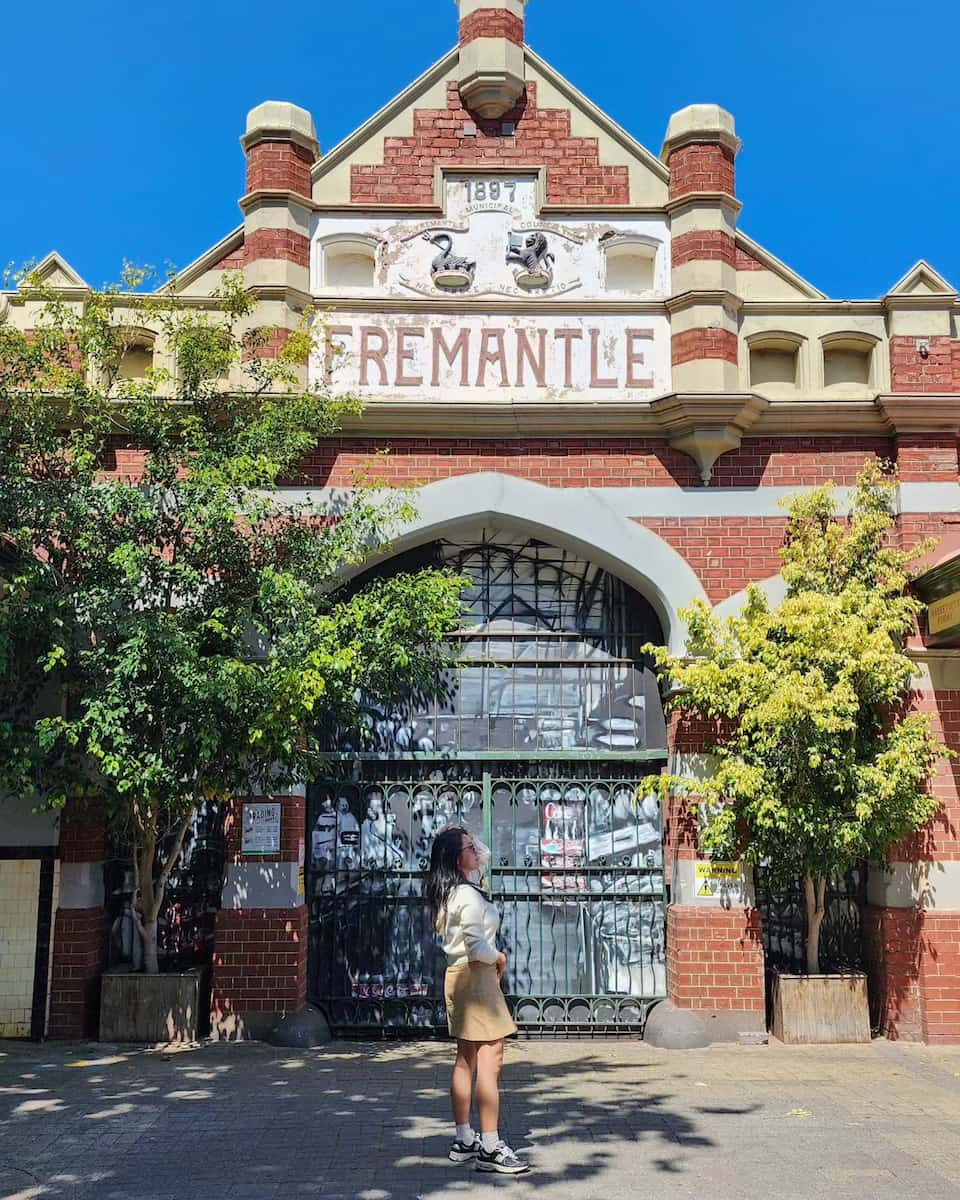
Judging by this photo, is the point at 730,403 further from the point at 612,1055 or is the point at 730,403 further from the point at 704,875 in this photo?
the point at 612,1055

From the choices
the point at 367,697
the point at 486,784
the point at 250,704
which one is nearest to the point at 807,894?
the point at 486,784

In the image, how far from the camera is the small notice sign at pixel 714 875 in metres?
9.91

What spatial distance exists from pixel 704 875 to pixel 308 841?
3472 mm

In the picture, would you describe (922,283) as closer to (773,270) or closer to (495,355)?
(773,270)

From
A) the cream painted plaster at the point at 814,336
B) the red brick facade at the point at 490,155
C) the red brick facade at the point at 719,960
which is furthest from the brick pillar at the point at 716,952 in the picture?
the red brick facade at the point at 490,155

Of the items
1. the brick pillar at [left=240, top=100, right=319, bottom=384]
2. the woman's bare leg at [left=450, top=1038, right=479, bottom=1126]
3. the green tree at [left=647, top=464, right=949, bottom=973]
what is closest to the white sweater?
the woman's bare leg at [left=450, top=1038, right=479, bottom=1126]

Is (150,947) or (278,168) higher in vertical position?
(278,168)

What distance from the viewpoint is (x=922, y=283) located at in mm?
10820

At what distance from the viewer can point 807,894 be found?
9852 millimetres

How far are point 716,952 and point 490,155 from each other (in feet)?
24.9

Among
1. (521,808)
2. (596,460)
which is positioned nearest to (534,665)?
(521,808)

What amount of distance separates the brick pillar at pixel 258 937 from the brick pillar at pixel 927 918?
4919 millimetres

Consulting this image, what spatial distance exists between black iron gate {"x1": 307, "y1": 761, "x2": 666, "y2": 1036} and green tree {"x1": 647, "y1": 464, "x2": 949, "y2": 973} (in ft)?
3.18

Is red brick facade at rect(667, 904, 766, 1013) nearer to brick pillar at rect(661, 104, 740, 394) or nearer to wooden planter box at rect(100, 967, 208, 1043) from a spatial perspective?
wooden planter box at rect(100, 967, 208, 1043)
